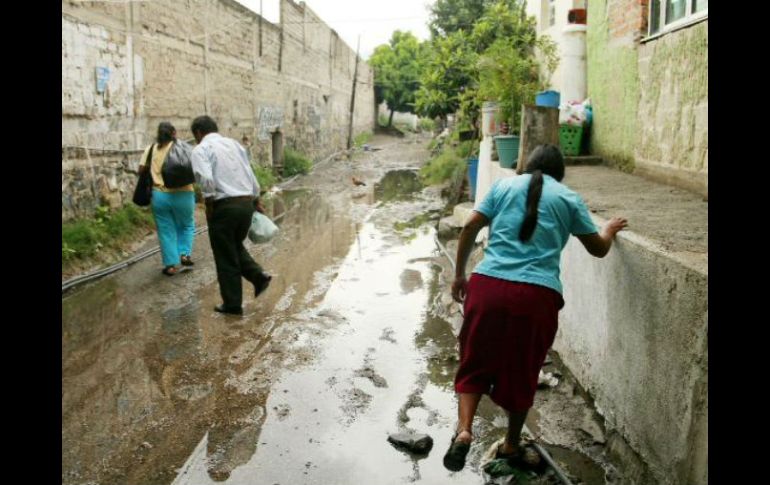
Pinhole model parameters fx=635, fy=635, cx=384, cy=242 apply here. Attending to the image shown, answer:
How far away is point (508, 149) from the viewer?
777 centimetres

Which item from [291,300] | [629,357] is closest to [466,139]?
[291,300]

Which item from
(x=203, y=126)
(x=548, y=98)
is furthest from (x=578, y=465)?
(x=548, y=98)

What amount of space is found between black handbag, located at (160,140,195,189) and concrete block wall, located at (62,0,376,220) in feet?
6.23

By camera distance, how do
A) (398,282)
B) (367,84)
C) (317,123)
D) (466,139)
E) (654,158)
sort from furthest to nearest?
(367,84) → (317,123) → (466,139) → (398,282) → (654,158)

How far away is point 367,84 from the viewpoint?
125 feet

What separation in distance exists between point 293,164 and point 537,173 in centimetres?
1557

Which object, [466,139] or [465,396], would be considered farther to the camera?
[466,139]

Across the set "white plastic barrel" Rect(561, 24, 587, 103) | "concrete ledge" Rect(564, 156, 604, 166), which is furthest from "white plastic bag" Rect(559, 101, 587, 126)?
"concrete ledge" Rect(564, 156, 604, 166)

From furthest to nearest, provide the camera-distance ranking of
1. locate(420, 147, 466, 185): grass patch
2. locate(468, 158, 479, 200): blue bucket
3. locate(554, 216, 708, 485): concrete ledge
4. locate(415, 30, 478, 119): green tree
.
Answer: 1. locate(420, 147, 466, 185): grass patch
2. locate(415, 30, 478, 119): green tree
3. locate(468, 158, 479, 200): blue bucket
4. locate(554, 216, 708, 485): concrete ledge

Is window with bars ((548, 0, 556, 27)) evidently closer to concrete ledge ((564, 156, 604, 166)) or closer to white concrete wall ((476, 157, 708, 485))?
concrete ledge ((564, 156, 604, 166))

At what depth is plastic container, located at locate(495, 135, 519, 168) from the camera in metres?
7.69

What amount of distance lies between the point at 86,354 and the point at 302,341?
Answer: 1676 mm
